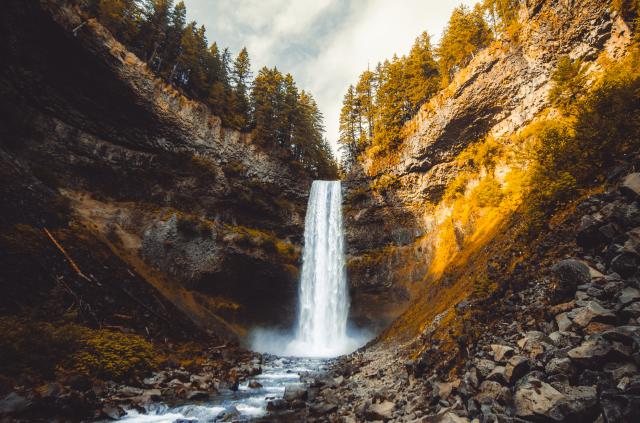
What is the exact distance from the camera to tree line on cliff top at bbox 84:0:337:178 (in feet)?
95.5

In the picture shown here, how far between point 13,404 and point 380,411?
25.6 feet

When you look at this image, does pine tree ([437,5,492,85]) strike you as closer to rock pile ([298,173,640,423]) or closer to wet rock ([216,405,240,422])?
rock pile ([298,173,640,423])

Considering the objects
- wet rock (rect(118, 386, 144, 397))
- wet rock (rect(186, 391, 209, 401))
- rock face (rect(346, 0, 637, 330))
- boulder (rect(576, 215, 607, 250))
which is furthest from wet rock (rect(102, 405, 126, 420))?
rock face (rect(346, 0, 637, 330))

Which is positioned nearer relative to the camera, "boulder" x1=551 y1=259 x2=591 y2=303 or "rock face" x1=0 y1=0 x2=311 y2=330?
"boulder" x1=551 y1=259 x2=591 y2=303

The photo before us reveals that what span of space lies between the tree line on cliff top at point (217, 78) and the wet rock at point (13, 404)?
2646cm

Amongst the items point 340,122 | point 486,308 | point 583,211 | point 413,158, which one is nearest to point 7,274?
point 486,308

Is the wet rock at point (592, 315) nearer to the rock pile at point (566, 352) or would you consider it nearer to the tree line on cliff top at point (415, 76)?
the rock pile at point (566, 352)

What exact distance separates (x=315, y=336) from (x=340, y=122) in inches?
1099

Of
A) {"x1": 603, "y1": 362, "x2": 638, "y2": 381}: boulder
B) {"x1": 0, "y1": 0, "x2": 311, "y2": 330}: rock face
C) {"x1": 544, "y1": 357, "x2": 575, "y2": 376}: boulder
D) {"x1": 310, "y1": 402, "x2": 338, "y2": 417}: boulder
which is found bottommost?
{"x1": 310, "y1": 402, "x2": 338, "y2": 417}: boulder

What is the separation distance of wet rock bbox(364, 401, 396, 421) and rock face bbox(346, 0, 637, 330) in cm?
1712

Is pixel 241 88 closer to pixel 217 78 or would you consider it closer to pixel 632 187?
pixel 217 78

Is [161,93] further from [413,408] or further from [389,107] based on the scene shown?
[413,408]

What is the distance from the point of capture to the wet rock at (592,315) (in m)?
3.93

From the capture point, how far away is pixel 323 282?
29.0 m
